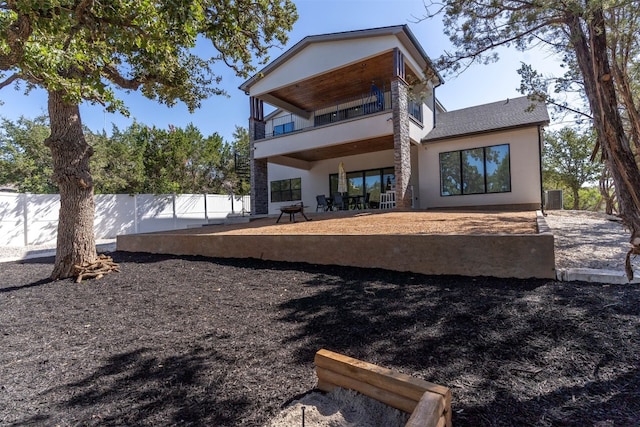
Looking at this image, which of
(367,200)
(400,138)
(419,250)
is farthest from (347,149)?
(419,250)

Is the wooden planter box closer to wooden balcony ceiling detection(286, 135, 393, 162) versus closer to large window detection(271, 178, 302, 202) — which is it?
wooden balcony ceiling detection(286, 135, 393, 162)

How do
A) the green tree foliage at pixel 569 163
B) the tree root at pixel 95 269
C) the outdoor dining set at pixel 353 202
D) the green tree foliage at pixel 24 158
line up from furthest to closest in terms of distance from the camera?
the green tree foliage at pixel 569 163 → the green tree foliage at pixel 24 158 → the outdoor dining set at pixel 353 202 → the tree root at pixel 95 269

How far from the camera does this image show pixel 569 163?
2184cm

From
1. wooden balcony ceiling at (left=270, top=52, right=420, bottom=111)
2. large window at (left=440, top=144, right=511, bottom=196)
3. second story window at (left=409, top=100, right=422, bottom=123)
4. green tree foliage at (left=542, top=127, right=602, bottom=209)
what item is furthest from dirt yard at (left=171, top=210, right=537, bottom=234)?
green tree foliage at (left=542, top=127, right=602, bottom=209)

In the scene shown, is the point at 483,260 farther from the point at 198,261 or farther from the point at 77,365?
the point at 198,261

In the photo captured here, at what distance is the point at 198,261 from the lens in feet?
23.0

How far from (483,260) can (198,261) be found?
18.8 ft

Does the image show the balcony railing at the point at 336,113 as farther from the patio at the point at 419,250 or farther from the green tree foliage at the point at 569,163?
the green tree foliage at the point at 569,163

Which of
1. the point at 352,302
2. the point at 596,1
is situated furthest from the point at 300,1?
the point at 352,302

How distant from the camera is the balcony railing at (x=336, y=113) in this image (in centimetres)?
1448

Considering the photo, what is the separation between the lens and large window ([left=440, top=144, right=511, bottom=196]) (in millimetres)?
12273

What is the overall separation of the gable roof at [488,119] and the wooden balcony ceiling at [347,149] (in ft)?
6.17

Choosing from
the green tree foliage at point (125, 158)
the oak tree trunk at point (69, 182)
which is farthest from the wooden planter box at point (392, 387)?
Result: the green tree foliage at point (125, 158)

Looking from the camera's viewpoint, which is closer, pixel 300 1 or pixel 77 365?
pixel 77 365
